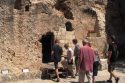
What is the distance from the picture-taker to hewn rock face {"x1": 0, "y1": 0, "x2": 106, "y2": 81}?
52.1 ft

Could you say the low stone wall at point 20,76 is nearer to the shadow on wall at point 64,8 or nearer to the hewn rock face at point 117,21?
the shadow on wall at point 64,8

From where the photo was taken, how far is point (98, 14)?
19.2 metres

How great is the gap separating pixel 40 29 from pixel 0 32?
1.94 m

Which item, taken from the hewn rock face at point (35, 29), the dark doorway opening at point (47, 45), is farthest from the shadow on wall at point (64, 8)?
the dark doorway opening at point (47, 45)

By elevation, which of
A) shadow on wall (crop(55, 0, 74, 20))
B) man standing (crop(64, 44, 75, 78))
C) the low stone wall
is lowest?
the low stone wall

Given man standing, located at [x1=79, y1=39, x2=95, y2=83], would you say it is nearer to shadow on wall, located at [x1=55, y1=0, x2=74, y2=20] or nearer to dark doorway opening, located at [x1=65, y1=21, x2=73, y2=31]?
dark doorway opening, located at [x1=65, y1=21, x2=73, y2=31]

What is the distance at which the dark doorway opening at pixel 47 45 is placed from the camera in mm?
17531

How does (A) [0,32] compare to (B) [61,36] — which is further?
(B) [61,36]

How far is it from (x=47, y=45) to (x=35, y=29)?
6.05 feet

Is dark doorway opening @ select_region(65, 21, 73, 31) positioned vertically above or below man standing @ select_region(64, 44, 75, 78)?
above

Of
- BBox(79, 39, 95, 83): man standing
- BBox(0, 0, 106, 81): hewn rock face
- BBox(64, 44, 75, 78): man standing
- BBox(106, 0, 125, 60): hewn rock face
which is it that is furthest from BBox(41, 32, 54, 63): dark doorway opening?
BBox(79, 39, 95, 83): man standing

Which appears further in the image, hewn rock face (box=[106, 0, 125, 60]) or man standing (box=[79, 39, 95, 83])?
hewn rock face (box=[106, 0, 125, 60])

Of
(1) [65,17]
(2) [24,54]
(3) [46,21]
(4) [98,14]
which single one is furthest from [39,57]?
(4) [98,14]

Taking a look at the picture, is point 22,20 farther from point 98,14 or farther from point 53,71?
point 98,14
